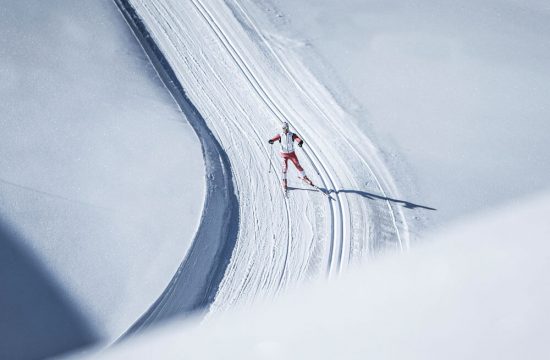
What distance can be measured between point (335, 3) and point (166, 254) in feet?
30.5

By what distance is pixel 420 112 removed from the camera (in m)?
11.9

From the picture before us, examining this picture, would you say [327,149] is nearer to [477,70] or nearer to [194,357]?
[477,70]

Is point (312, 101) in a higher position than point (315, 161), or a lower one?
higher

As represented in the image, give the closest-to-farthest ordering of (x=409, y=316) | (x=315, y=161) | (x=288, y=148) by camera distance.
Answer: (x=409, y=316) < (x=288, y=148) < (x=315, y=161)

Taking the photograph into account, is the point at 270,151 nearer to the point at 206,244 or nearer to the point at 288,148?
the point at 288,148

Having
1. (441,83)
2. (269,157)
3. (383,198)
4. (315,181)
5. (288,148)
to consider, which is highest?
(441,83)

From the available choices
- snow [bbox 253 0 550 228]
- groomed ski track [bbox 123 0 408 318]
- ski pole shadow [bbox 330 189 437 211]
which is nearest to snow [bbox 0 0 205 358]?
groomed ski track [bbox 123 0 408 318]

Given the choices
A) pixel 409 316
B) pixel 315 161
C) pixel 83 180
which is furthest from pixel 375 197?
pixel 83 180

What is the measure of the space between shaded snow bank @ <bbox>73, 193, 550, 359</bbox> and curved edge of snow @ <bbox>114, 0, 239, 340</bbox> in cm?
36

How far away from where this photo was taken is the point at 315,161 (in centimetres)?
1115

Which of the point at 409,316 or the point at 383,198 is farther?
the point at 383,198

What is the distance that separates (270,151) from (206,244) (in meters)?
2.82

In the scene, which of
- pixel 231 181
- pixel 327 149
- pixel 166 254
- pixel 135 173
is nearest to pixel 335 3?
pixel 327 149

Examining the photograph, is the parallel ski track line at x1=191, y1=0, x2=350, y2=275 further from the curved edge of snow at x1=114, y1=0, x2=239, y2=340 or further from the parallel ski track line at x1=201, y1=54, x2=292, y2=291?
the curved edge of snow at x1=114, y1=0, x2=239, y2=340
